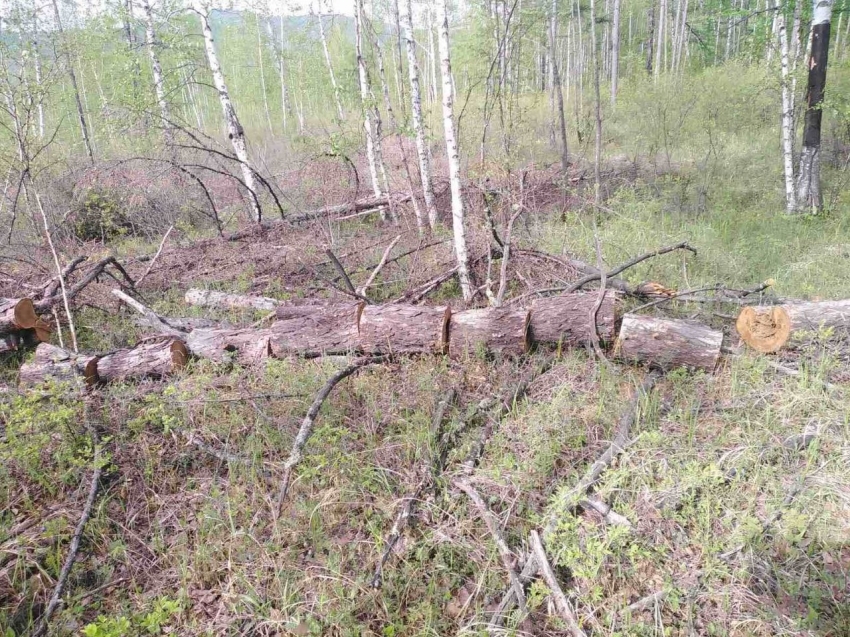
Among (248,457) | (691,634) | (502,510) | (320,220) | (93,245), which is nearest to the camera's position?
(691,634)

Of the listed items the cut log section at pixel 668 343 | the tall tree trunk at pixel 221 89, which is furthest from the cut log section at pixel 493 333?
the tall tree trunk at pixel 221 89

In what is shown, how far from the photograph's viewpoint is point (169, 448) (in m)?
3.50

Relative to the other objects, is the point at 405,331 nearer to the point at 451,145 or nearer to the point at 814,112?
the point at 451,145

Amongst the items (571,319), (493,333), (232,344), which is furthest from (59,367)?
(571,319)

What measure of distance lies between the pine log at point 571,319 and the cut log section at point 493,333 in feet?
0.24

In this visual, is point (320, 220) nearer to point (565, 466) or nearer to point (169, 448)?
point (169, 448)

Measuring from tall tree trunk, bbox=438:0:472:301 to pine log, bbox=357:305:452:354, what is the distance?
3.97 feet

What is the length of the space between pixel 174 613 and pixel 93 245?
A: 29.9 feet

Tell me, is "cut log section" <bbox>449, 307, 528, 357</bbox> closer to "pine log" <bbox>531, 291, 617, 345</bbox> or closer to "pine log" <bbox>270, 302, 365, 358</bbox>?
"pine log" <bbox>531, 291, 617, 345</bbox>

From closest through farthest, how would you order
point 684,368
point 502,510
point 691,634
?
point 691,634 < point 502,510 < point 684,368

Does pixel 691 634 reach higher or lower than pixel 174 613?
higher

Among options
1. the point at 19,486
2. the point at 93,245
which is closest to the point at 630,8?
the point at 93,245

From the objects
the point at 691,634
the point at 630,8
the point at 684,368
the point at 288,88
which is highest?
the point at 630,8

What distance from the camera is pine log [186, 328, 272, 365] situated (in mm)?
A: 4484
